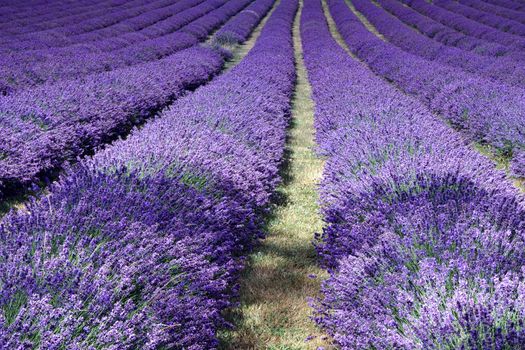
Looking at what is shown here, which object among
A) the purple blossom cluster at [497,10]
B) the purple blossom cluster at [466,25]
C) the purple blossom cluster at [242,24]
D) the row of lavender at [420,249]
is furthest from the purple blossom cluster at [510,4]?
the row of lavender at [420,249]

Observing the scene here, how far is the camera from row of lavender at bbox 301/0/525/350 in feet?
6.63

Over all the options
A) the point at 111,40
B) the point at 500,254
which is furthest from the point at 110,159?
the point at 111,40

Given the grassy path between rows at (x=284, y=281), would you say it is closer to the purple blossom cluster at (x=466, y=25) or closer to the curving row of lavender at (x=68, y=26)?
the curving row of lavender at (x=68, y=26)

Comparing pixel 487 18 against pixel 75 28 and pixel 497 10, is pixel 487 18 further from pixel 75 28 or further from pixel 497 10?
pixel 75 28

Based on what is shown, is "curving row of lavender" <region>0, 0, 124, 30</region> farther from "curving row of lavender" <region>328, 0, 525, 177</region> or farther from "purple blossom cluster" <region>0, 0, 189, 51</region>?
"curving row of lavender" <region>328, 0, 525, 177</region>

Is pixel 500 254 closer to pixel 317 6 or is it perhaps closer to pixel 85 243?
pixel 85 243

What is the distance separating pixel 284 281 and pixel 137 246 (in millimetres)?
1207

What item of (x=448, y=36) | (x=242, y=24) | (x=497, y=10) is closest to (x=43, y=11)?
(x=242, y=24)

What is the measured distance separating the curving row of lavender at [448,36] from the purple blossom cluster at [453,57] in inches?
31.8

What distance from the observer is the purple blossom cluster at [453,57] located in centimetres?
1081

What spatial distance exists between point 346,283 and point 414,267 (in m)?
0.33

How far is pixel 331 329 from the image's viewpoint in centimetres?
255

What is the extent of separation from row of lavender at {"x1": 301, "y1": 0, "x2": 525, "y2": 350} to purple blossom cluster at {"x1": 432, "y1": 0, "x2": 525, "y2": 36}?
16.7 metres

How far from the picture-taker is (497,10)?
23688 millimetres
